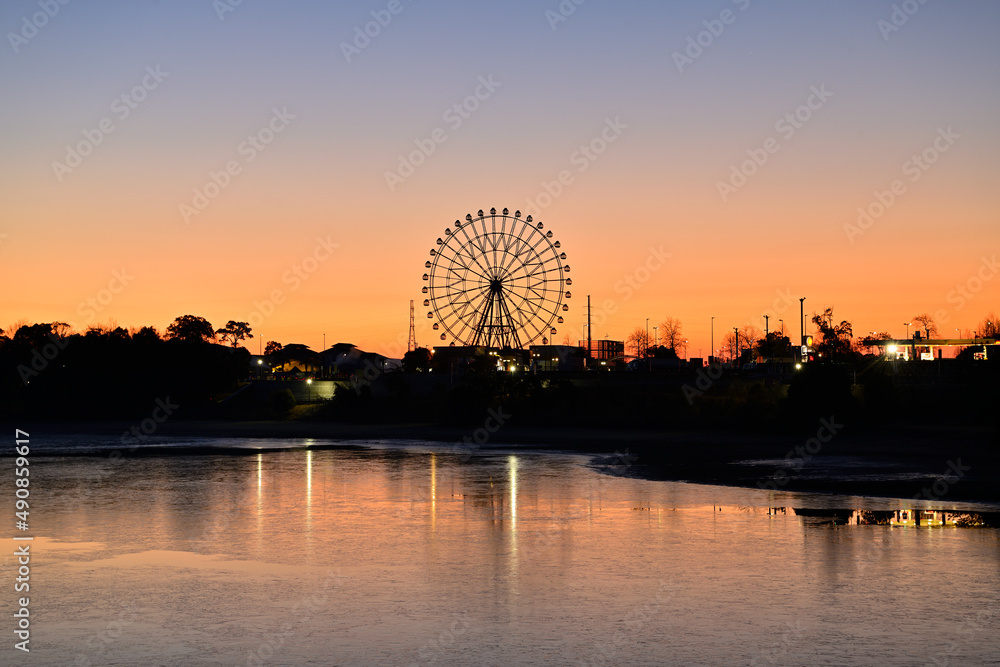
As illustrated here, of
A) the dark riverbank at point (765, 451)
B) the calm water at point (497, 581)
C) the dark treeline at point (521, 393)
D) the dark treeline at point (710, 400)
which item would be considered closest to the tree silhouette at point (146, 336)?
the dark treeline at point (521, 393)

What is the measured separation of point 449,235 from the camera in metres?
94.7

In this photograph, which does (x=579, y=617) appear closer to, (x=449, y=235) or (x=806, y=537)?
(x=806, y=537)

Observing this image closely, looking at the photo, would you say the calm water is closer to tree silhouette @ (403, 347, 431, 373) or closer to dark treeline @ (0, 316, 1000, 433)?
dark treeline @ (0, 316, 1000, 433)

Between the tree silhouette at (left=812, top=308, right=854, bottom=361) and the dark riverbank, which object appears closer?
the dark riverbank

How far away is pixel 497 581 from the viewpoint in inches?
634

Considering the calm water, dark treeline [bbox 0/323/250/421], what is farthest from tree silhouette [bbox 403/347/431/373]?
the calm water

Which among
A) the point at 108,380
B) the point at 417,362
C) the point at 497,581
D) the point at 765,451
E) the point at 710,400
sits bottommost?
the point at 765,451

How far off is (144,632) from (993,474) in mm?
27840

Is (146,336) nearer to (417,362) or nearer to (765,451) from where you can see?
(417,362)

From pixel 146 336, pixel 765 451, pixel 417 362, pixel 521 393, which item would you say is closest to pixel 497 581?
pixel 765 451

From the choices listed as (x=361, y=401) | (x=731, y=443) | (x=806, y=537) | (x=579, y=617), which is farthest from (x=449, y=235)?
(x=579, y=617)

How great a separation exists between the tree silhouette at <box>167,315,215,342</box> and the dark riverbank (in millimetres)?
114828

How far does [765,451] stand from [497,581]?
30910 millimetres

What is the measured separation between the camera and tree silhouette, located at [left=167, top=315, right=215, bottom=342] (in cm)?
18400
